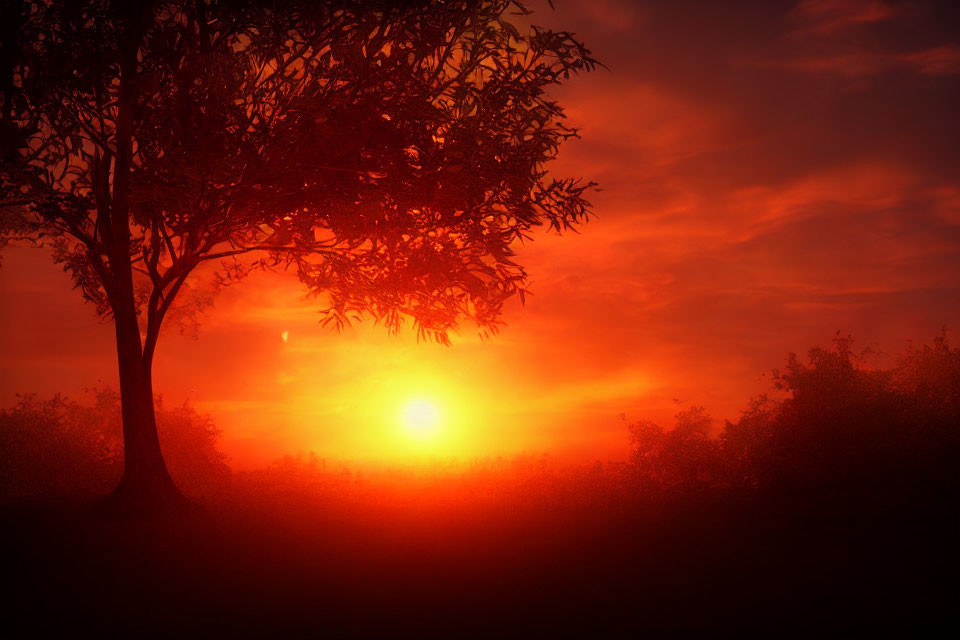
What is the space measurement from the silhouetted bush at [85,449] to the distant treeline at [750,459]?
0.07 meters

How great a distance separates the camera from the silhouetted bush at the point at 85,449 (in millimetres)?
25953

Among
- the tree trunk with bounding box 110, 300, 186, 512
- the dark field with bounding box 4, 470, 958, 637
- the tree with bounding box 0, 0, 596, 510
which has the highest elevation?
the tree with bounding box 0, 0, 596, 510

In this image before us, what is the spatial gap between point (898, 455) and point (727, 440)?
512cm

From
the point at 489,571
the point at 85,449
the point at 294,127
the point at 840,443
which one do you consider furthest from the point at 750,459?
the point at 85,449

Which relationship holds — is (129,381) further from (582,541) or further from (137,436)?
(582,541)

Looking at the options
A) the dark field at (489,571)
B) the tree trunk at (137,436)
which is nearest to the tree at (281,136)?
the tree trunk at (137,436)

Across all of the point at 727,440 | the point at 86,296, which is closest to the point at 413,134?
the point at 86,296

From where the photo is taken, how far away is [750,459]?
20.8 metres

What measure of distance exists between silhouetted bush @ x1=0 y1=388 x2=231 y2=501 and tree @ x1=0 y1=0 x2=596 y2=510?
892 centimetres

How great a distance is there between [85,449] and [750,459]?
86.7 ft

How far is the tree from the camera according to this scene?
16.8 meters

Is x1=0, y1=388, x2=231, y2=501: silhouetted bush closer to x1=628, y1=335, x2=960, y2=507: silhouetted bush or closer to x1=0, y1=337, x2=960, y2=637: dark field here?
x1=0, y1=337, x2=960, y2=637: dark field

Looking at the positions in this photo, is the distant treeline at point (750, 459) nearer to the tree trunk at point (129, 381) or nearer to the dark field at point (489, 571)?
the dark field at point (489, 571)

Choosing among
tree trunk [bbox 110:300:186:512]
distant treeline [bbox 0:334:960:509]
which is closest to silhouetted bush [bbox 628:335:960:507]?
distant treeline [bbox 0:334:960:509]
